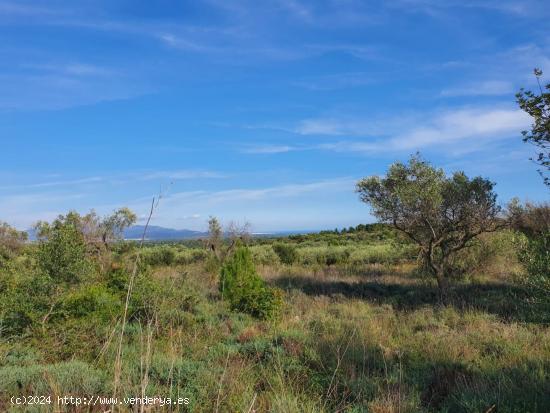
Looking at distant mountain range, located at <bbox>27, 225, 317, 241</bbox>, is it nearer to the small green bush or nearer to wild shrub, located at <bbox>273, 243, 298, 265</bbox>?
the small green bush

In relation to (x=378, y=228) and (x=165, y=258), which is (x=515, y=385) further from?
(x=378, y=228)

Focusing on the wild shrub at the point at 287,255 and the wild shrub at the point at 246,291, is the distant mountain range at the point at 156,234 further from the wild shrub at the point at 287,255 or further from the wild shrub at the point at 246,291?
the wild shrub at the point at 287,255

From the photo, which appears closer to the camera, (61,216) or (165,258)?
(61,216)

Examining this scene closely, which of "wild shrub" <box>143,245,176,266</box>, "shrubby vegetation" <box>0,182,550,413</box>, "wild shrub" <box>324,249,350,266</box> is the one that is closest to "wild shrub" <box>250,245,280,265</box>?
"wild shrub" <box>324,249,350,266</box>

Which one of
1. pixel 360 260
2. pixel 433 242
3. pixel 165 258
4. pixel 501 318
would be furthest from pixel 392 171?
pixel 165 258

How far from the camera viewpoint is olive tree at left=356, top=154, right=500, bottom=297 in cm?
1652

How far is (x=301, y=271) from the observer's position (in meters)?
24.6

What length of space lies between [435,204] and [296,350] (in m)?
9.52

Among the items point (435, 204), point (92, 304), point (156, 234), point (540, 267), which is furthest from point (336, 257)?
point (156, 234)

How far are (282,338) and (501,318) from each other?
654cm

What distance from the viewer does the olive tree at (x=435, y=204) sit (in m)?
16.5

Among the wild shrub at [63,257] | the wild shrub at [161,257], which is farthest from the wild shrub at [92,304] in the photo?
the wild shrub at [161,257]

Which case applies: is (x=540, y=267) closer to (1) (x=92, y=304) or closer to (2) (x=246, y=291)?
(2) (x=246, y=291)

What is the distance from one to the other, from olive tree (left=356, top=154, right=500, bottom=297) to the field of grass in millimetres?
2165
